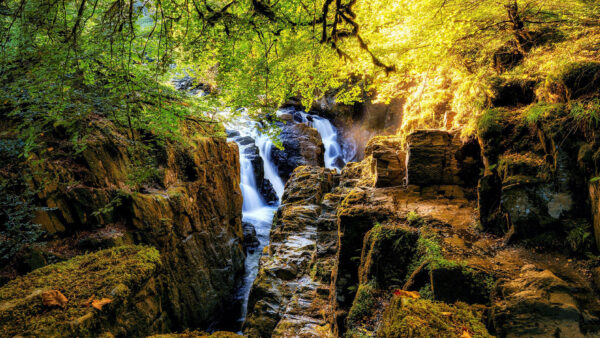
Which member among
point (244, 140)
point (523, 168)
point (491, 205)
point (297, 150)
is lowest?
point (491, 205)

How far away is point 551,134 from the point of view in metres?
3.41

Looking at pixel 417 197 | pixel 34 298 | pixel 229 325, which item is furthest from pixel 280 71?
pixel 229 325

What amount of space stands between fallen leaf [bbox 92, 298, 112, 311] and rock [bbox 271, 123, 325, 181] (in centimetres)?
1812

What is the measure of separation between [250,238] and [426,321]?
13.2 m

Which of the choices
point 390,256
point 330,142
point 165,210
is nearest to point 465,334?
point 390,256

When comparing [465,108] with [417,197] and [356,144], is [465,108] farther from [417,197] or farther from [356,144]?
[356,144]

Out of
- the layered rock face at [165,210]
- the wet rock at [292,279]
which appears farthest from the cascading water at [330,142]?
the layered rock face at [165,210]

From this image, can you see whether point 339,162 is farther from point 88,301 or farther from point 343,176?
point 88,301

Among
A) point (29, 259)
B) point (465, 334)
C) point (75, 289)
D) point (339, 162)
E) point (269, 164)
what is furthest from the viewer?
point (339, 162)

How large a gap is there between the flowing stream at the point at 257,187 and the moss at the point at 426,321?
26.8ft

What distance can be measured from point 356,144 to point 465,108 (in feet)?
57.3

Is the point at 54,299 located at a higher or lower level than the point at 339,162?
lower

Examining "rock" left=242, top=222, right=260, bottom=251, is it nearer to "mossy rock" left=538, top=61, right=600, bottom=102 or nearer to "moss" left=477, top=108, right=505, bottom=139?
"moss" left=477, top=108, right=505, bottom=139

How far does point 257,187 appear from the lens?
18531 mm
